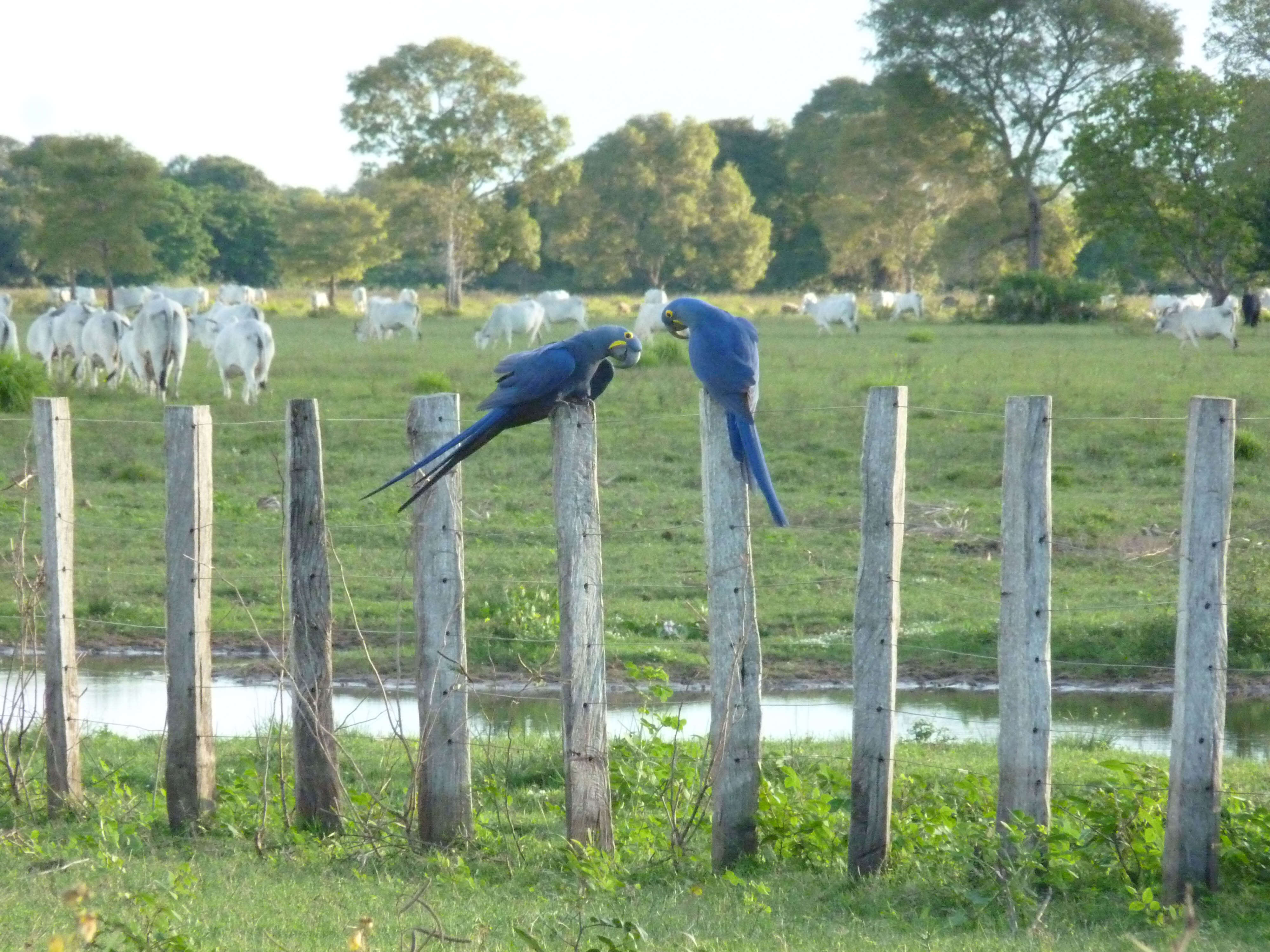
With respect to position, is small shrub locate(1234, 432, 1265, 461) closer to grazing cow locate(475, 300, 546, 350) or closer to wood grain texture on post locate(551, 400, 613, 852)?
wood grain texture on post locate(551, 400, 613, 852)

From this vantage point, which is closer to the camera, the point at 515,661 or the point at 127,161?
the point at 515,661

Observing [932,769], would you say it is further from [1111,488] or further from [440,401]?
[1111,488]

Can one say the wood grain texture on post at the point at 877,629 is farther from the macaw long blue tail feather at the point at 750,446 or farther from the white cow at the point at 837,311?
the white cow at the point at 837,311

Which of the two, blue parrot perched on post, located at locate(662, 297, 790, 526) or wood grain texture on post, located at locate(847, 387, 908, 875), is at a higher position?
blue parrot perched on post, located at locate(662, 297, 790, 526)

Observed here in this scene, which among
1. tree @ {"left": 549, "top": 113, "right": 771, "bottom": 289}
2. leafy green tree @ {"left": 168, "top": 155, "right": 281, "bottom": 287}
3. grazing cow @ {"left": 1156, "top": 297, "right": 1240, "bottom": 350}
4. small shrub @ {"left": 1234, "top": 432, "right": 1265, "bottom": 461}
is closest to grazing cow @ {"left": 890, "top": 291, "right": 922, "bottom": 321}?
grazing cow @ {"left": 1156, "top": 297, "right": 1240, "bottom": 350}

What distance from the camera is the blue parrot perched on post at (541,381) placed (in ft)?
14.9

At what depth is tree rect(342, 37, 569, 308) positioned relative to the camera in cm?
5544

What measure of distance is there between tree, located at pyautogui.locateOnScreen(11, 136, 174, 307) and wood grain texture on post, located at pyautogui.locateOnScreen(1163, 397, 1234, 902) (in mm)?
45935

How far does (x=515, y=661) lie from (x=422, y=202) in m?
48.4

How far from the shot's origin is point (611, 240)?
190ft

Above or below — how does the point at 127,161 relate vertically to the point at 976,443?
above

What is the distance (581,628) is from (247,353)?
13.9m

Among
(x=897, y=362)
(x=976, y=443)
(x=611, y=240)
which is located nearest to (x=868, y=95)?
(x=611, y=240)

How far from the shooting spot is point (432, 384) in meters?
17.2
